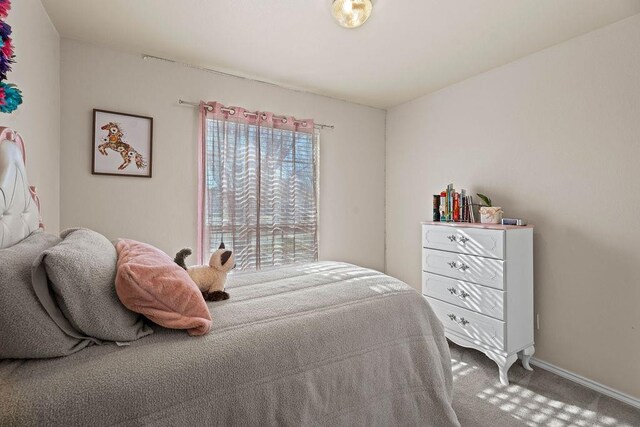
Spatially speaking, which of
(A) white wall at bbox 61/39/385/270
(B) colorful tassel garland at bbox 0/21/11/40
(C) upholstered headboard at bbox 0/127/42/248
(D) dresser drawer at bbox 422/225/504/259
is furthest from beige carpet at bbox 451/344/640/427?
(B) colorful tassel garland at bbox 0/21/11/40

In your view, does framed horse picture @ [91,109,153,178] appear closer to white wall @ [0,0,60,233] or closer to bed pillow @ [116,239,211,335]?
white wall @ [0,0,60,233]

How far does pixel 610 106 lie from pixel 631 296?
4.32 feet

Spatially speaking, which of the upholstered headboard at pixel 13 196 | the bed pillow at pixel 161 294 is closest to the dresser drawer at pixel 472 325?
the bed pillow at pixel 161 294

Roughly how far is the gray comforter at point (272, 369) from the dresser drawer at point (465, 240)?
0.89 m

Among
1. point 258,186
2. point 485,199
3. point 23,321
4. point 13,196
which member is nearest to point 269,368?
point 23,321

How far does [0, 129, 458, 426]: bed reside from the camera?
2.89ft

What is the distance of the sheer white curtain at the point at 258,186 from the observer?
109 inches

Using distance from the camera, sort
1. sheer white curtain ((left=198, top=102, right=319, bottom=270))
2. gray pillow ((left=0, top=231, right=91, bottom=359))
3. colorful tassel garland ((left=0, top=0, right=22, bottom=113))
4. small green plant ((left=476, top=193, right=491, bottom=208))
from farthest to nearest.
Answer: sheer white curtain ((left=198, top=102, right=319, bottom=270))
small green plant ((left=476, top=193, right=491, bottom=208))
colorful tassel garland ((left=0, top=0, right=22, bottom=113))
gray pillow ((left=0, top=231, right=91, bottom=359))

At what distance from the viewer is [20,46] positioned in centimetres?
157

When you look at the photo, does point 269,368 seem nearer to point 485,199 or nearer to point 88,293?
point 88,293

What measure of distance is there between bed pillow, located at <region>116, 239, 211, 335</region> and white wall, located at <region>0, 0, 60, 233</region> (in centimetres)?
100

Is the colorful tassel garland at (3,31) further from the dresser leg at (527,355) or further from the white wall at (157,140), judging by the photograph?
the dresser leg at (527,355)

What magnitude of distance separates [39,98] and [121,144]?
2.09 feet

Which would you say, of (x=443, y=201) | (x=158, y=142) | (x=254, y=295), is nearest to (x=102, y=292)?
(x=254, y=295)
